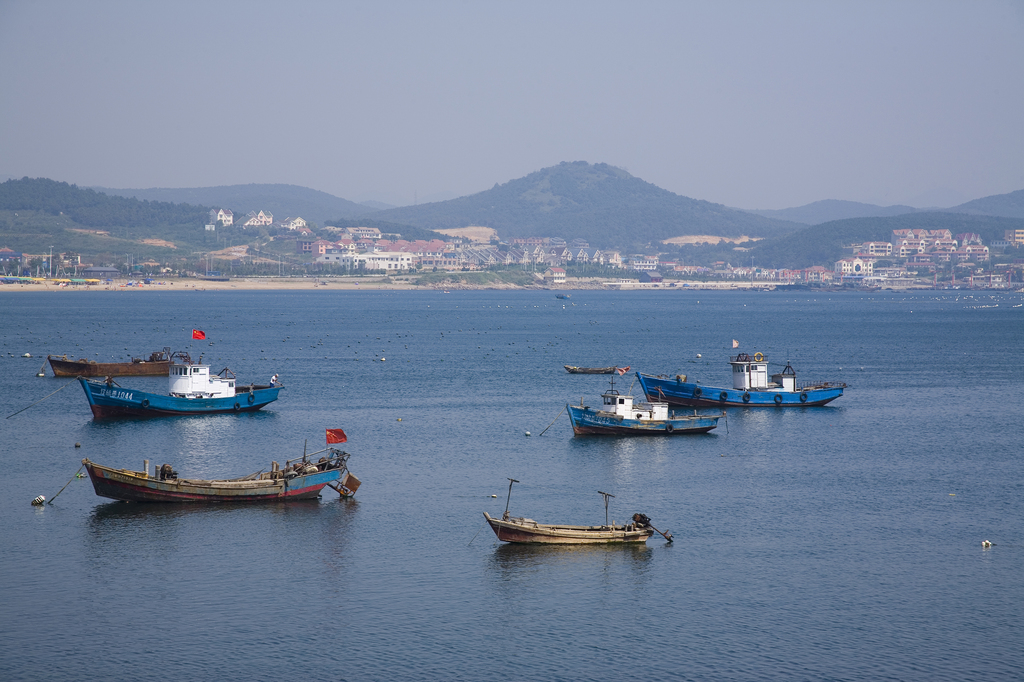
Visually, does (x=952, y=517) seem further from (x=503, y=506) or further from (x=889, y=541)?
(x=503, y=506)

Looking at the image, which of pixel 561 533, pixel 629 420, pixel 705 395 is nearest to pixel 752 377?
pixel 705 395

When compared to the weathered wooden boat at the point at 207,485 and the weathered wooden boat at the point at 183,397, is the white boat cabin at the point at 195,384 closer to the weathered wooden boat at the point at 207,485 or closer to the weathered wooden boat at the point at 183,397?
the weathered wooden boat at the point at 183,397

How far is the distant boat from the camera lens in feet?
137

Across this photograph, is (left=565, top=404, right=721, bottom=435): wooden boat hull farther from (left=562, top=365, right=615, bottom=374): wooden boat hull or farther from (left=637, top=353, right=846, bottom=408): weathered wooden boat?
(left=562, top=365, right=615, bottom=374): wooden boat hull

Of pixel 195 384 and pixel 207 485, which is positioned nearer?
pixel 207 485

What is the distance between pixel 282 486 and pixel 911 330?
433ft

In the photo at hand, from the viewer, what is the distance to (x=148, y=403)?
63.0 m

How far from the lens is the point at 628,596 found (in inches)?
1303

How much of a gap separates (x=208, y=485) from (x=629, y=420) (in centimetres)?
2574

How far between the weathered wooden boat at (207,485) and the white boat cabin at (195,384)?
22.6 metres

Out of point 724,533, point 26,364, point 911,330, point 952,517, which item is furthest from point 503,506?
point 911,330

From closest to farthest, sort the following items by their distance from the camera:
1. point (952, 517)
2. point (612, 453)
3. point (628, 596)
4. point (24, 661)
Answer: point (24, 661) < point (628, 596) < point (952, 517) < point (612, 453)

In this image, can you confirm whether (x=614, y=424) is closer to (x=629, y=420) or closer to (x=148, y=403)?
(x=629, y=420)

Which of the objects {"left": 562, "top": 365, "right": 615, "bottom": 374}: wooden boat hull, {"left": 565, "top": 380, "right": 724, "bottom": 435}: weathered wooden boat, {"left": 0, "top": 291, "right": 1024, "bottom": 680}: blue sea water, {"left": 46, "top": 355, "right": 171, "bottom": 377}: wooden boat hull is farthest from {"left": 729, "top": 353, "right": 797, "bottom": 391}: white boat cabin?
{"left": 46, "top": 355, "right": 171, "bottom": 377}: wooden boat hull
